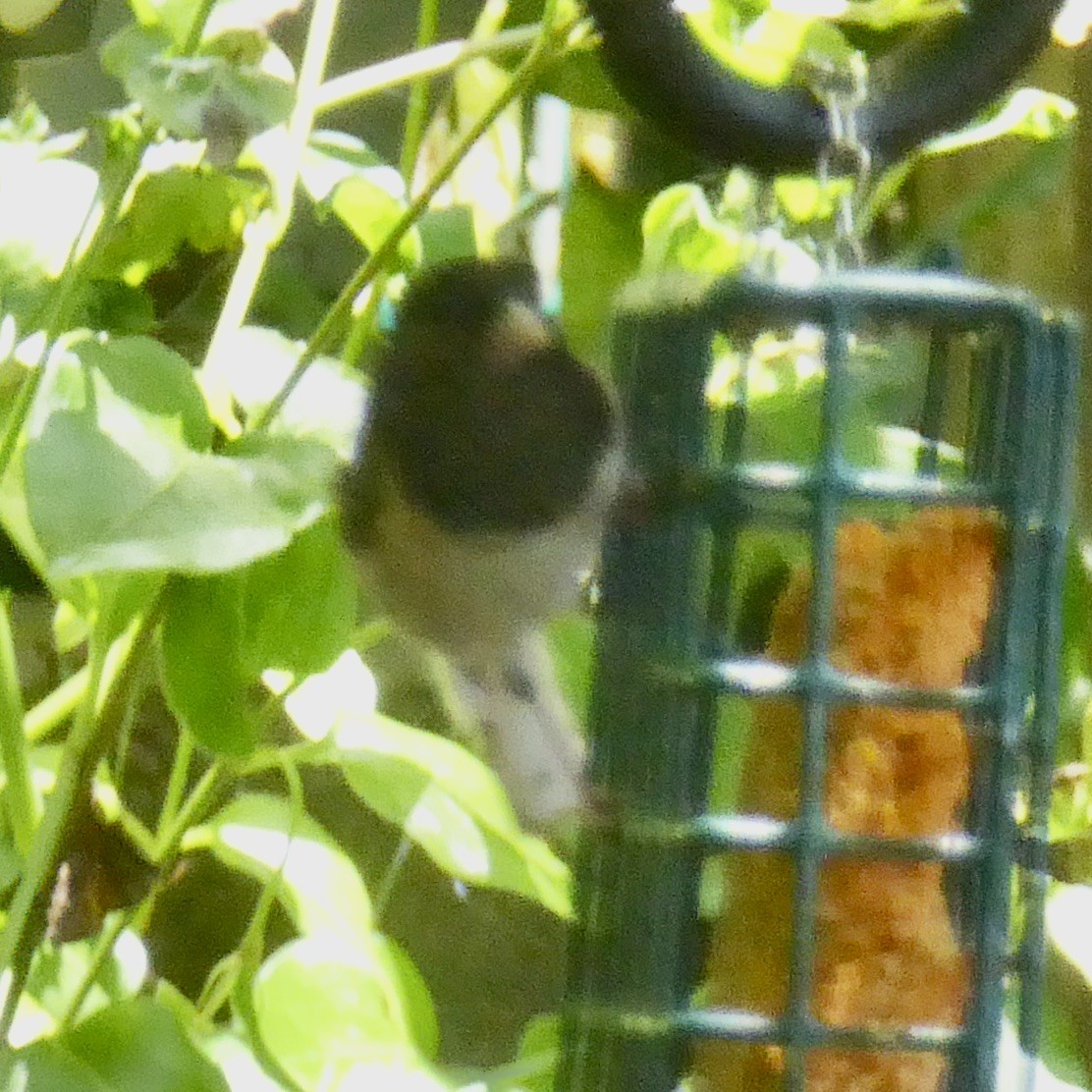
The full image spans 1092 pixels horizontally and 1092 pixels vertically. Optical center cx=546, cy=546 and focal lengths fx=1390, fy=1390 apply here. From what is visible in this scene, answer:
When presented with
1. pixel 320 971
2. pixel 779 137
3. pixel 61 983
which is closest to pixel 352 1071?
pixel 320 971

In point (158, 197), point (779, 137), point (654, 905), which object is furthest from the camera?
point (158, 197)

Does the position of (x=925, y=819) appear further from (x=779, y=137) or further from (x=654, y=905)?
(x=779, y=137)

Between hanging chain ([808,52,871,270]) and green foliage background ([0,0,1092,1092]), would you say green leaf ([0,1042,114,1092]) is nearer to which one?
green foliage background ([0,0,1092,1092])

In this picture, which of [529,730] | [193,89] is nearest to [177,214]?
[193,89]

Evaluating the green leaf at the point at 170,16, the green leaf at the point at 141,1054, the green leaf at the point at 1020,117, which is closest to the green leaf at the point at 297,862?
the green leaf at the point at 141,1054

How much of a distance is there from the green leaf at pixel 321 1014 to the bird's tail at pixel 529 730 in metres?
0.10

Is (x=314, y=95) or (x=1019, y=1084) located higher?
(x=314, y=95)

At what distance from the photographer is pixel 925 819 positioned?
48 centimetres

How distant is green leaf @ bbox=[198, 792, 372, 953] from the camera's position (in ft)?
2.04

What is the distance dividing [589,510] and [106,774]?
0.29 m

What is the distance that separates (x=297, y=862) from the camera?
2.09ft

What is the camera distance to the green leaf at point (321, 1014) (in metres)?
0.57

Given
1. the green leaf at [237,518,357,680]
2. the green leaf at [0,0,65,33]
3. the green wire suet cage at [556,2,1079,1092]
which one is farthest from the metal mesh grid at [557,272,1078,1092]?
the green leaf at [0,0,65,33]

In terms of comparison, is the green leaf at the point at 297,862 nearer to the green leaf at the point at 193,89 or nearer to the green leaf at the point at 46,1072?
the green leaf at the point at 46,1072
